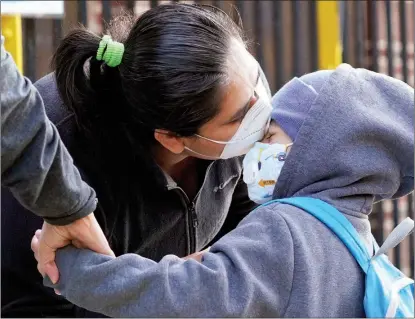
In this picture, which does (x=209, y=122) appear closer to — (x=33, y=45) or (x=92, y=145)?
(x=92, y=145)

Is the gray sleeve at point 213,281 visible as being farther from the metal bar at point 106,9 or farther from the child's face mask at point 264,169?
the metal bar at point 106,9

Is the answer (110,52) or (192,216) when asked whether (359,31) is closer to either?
(192,216)

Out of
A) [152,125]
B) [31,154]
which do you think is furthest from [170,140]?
Answer: [31,154]

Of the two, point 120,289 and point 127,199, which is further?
point 127,199

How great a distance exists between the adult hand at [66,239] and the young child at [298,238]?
2 centimetres

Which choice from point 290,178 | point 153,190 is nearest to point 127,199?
point 153,190

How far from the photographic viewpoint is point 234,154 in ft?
7.79

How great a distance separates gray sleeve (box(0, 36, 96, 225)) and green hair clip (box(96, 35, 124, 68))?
0.60 meters

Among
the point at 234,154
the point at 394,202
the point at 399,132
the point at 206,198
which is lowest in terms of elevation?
the point at 394,202

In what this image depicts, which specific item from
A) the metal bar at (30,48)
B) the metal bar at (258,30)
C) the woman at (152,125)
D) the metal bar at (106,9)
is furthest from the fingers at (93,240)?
the metal bar at (258,30)

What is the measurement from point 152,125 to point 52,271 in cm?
52

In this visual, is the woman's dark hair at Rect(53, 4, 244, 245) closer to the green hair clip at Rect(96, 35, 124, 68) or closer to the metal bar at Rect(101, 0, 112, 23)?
the green hair clip at Rect(96, 35, 124, 68)

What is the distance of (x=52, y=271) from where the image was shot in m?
2.04

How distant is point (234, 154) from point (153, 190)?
27 centimetres
